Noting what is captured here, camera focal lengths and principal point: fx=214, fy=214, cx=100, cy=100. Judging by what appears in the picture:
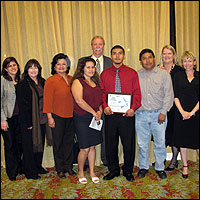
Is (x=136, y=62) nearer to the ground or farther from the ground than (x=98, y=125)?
farther from the ground

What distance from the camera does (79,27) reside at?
12.7 feet

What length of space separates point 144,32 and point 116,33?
0.50m

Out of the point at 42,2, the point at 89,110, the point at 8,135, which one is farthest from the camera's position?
the point at 42,2

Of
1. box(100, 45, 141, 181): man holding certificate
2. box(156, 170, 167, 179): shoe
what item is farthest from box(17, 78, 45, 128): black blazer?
box(156, 170, 167, 179): shoe

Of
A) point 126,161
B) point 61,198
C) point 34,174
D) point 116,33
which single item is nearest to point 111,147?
point 126,161

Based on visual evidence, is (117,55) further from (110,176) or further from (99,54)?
(110,176)

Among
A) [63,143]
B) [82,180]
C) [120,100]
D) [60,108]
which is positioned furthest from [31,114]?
[120,100]

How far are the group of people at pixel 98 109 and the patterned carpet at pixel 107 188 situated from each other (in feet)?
0.35

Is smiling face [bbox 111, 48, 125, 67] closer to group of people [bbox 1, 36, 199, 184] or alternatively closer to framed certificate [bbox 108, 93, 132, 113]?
group of people [bbox 1, 36, 199, 184]

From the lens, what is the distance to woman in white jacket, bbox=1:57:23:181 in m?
3.02

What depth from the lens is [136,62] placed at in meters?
3.90

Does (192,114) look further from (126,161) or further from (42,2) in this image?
(42,2)

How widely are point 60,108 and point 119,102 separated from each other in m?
0.84

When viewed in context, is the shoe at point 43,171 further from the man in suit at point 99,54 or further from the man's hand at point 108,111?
the man's hand at point 108,111
